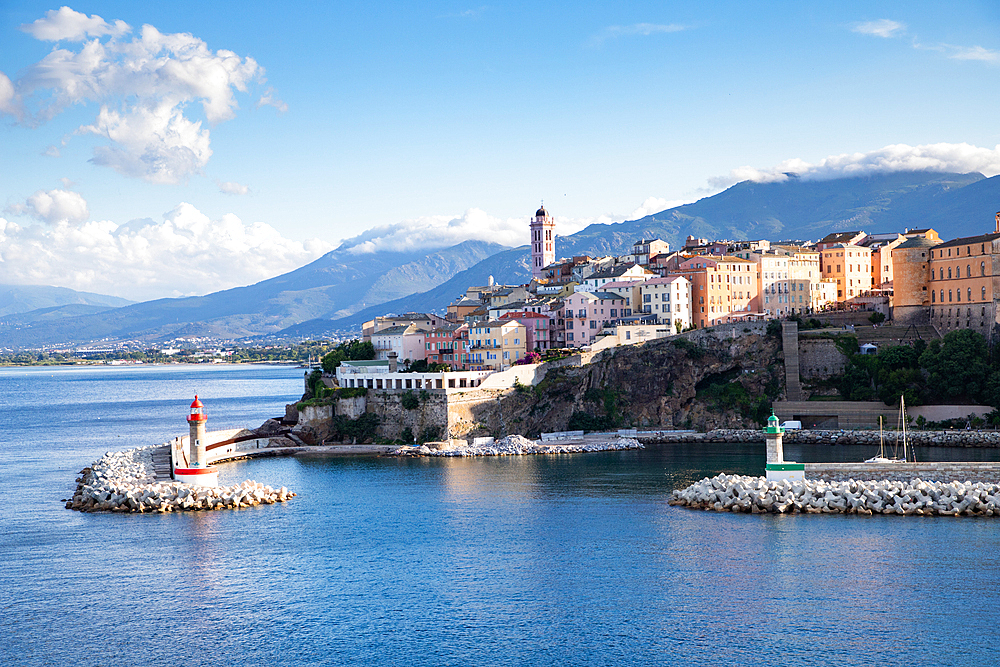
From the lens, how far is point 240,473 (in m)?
45.6

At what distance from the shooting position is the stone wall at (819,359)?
58125mm

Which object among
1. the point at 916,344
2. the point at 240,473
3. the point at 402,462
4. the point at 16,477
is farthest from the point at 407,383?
the point at 916,344

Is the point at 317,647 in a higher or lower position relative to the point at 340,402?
lower

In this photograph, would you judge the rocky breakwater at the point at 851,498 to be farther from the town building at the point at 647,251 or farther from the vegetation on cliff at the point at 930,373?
the town building at the point at 647,251

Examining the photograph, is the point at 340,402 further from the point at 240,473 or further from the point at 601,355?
the point at 601,355

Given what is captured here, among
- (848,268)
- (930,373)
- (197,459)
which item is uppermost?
(848,268)

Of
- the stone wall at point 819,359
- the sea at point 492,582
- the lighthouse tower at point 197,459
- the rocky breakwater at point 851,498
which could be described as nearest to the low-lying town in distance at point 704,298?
the stone wall at point 819,359

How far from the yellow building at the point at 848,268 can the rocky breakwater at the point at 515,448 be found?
2807cm

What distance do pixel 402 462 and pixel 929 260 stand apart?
3338 cm

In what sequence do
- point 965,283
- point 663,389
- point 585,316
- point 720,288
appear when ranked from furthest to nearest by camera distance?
point 720,288, point 585,316, point 663,389, point 965,283

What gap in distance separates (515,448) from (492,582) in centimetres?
2577

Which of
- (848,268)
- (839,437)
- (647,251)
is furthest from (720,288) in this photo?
(839,437)

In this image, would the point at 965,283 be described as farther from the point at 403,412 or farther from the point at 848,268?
the point at 403,412

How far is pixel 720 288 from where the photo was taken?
222ft
